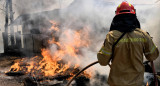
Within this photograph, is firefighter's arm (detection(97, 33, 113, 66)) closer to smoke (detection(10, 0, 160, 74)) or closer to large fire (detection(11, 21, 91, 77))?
large fire (detection(11, 21, 91, 77))

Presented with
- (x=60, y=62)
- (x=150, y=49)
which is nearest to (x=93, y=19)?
(x=60, y=62)

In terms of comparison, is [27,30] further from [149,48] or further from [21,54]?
[149,48]

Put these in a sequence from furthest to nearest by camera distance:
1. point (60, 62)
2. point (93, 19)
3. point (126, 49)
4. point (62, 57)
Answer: point (93, 19), point (62, 57), point (60, 62), point (126, 49)

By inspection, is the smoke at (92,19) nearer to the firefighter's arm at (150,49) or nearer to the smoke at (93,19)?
the smoke at (93,19)

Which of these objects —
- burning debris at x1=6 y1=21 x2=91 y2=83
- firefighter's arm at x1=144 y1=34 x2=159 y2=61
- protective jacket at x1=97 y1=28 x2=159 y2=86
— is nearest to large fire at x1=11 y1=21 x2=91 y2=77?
burning debris at x1=6 y1=21 x2=91 y2=83

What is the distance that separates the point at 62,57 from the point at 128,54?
5758 millimetres

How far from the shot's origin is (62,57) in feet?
25.2

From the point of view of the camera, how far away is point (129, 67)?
2.29 meters

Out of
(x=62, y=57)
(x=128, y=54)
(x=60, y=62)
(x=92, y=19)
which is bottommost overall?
(x=60, y=62)

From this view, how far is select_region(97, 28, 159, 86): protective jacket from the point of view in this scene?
2.20 meters

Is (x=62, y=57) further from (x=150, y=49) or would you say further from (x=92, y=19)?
(x=150, y=49)

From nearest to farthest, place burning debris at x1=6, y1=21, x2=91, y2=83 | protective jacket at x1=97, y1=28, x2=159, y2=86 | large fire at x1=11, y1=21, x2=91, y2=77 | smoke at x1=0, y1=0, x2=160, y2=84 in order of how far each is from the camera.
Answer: protective jacket at x1=97, y1=28, x2=159, y2=86, burning debris at x1=6, y1=21, x2=91, y2=83, large fire at x1=11, y1=21, x2=91, y2=77, smoke at x1=0, y1=0, x2=160, y2=84

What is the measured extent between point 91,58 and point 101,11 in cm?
303

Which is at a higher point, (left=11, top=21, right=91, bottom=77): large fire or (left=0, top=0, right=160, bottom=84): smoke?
(left=0, top=0, right=160, bottom=84): smoke
